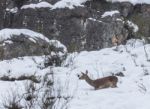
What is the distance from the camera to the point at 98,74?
7.79 m

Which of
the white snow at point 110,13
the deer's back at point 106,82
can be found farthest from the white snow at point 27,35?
the deer's back at point 106,82

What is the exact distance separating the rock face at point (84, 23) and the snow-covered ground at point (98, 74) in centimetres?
67

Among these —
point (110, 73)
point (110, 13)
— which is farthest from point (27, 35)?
point (110, 73)

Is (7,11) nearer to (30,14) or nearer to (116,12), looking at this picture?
(30,14)

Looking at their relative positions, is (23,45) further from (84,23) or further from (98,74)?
(98,74)

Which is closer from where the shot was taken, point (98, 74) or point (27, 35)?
point (98, 74)

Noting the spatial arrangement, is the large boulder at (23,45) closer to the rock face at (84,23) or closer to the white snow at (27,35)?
the white snow at (27,35)

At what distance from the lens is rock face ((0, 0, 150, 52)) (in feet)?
39.3

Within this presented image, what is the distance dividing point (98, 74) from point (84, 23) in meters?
4.60

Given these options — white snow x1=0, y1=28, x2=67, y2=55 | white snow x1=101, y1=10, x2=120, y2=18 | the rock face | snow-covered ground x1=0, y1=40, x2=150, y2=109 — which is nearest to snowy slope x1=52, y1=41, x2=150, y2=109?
snow-covered ground x1=0, y1=40, x2=150, y2=109

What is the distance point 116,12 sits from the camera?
12461mm

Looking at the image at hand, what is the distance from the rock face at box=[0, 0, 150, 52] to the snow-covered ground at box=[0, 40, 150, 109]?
0.67 m

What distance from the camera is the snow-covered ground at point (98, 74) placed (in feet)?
18.5

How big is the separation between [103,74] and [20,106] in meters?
2.67
